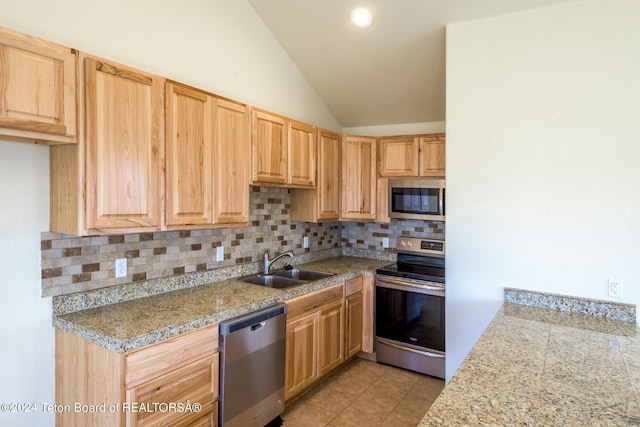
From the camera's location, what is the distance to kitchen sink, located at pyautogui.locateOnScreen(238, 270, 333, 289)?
3.09 metres

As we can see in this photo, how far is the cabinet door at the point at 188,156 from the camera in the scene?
2172mm

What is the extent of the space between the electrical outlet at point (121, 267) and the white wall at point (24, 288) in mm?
369

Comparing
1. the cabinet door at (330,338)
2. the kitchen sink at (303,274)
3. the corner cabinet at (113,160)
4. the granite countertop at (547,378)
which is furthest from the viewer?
the kitchen sink at (303,274)

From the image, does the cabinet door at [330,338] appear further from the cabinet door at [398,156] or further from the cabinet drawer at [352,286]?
→ the cabinet door at [398,156]

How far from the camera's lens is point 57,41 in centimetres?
190

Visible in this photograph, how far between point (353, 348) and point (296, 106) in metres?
2.33

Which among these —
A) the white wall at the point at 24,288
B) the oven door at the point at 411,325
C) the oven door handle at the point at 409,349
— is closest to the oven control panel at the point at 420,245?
the oven door at the point at 411,325

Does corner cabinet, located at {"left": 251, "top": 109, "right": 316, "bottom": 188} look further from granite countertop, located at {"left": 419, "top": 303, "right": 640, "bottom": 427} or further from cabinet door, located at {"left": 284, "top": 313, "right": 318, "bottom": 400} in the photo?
granite countertop, located at {"left": 419, "top": 303, "right": 640, "bottom": 427}

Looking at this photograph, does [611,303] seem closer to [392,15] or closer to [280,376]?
[280,376]

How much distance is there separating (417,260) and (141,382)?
2.89 meters

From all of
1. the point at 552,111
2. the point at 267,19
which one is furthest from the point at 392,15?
the point at 552,111

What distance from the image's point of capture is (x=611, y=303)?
6.88 feet

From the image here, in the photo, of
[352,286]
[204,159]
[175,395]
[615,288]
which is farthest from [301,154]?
[615,288]

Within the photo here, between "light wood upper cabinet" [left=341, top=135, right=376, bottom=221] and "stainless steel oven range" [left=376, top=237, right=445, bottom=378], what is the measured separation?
2.10ft
